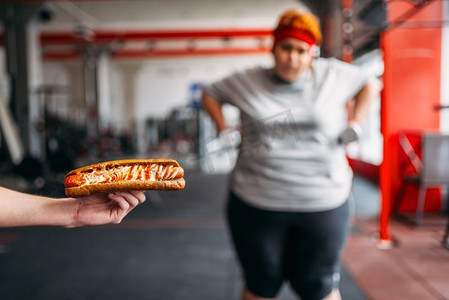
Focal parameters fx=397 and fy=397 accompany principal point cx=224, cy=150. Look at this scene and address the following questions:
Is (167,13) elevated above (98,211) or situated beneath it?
elevated above

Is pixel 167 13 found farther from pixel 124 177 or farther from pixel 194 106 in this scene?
pixel 124 177

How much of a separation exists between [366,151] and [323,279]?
25.0 ft

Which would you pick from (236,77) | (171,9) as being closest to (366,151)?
(171,9)

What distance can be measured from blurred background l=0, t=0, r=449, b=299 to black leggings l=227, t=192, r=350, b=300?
266 mm

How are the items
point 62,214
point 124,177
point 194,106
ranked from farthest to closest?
point 194,106
point 62,214
point 124,177

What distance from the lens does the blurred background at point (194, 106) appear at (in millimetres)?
2225

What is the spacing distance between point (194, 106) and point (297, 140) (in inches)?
329

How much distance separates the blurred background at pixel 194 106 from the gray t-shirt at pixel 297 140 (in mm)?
111

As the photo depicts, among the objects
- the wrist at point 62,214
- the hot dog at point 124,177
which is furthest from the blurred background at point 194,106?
the hot dog at point 124,177

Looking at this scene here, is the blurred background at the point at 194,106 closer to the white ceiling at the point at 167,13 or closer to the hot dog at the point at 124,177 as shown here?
the white ceiling at the point at 167,13

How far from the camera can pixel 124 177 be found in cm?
70

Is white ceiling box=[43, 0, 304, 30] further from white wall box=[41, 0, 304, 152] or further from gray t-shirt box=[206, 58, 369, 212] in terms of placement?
gray t-shirt box=[206, 58, 369, 212]

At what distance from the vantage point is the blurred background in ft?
7.30

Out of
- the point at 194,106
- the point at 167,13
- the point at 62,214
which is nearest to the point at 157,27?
the point at 167,13
